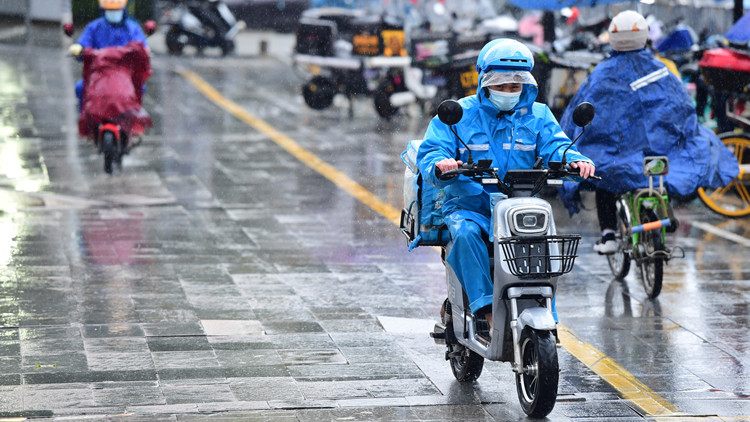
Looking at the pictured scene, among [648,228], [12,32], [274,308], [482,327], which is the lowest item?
[12,32]

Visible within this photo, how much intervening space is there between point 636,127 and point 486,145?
2.76m

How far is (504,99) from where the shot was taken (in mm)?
5641

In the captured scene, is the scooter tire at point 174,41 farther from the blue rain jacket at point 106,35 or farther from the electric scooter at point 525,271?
the electric scooter at point 525,271

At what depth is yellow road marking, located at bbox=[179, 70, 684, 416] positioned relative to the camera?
5.63 metres

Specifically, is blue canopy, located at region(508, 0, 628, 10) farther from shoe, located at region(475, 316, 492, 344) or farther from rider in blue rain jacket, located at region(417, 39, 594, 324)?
shoe, located at region(475, 316, 492, 344)

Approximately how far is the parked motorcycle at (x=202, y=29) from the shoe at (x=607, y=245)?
20621 millimetres

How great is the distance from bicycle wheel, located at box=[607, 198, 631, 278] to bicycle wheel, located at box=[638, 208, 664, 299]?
97 millimetres

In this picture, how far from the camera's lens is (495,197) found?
18.0 feet

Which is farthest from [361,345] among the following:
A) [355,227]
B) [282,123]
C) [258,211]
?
[282,123]

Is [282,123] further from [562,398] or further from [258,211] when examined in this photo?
[562,398]

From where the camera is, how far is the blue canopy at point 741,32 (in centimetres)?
1103

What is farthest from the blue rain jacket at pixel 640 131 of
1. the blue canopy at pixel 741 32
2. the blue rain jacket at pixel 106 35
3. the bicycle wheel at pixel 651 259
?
the blue rain jacket at pixel 106 35

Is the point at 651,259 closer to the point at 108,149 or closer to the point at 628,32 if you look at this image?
the point at 628,32

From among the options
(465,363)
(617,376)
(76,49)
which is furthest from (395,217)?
(465,363)
